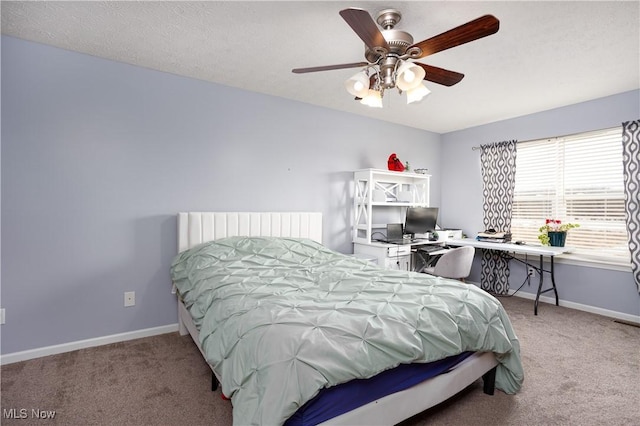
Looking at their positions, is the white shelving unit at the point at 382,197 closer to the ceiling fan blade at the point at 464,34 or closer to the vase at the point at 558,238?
the vase at the point at 558,238

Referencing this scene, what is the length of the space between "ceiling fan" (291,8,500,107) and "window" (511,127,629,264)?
2.76 m

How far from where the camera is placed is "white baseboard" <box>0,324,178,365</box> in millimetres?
2422

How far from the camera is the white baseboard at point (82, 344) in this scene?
2.42 metres

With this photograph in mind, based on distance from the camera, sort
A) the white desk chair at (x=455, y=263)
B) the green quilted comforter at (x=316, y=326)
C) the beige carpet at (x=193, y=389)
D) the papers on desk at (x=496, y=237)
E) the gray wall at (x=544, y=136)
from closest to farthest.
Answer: the green quilted comforter at (x=316, y=326) < the beige carpet at (x=193, y=389) < the gray wall at (x=544, y=136) < the white desk chair at (x=455, y=263) < the papers on desk at (x=496, y=237)

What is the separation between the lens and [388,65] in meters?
1.97

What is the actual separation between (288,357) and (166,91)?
2.79 m

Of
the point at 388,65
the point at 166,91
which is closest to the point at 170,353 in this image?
the point at 166,91

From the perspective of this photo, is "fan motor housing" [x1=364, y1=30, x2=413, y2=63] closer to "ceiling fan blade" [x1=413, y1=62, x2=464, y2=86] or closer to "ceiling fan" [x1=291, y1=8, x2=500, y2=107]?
"ceiling fan" [x1=291, y1=8, x2=500, y2=107]

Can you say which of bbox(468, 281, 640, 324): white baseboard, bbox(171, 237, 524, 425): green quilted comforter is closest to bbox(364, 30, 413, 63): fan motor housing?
bbox(171, 237, 524, 425): green quilted comforter

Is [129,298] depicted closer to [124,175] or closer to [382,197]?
[124,175]

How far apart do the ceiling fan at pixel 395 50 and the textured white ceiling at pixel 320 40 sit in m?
0.29

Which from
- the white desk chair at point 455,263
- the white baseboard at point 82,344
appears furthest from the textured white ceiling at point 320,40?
the white baseboard at point 82,344

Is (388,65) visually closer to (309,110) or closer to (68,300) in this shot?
(309,110)

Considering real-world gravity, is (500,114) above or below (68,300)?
above
